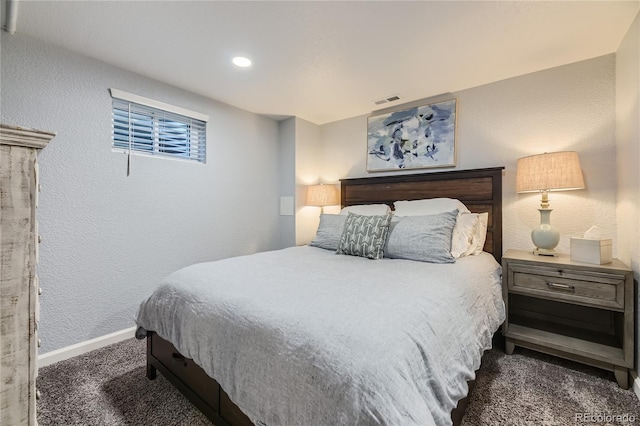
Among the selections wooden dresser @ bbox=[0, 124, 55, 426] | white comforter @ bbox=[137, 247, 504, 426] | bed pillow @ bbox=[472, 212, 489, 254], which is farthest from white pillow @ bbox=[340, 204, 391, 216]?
wooden dresser @ bbox=[0, 124, 55, 426]

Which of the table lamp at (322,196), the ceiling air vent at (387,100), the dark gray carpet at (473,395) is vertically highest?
the ceiling air vent at (387,100)

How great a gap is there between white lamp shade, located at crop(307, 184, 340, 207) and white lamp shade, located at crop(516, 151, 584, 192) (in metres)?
1.92

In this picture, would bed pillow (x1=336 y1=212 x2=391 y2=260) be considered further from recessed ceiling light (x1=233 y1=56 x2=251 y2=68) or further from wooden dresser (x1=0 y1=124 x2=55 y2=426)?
wooden dresser (x1=0 y1=124 x2=55 y2=426)

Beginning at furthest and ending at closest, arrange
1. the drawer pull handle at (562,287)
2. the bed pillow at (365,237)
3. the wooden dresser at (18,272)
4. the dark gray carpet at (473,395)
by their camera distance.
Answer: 1. the bed pillow at (365,237)
2. the drawer pull handle at (562,287)
3. the dark gray carpet at (473,395)
4. the wooden dresser at (18,272)

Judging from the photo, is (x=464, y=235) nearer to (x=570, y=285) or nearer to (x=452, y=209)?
(x=452, y=209)

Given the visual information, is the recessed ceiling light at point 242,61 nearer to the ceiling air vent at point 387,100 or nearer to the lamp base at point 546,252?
the ceiling air vent at point 387,100

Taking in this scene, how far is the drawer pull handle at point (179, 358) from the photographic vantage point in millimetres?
1441

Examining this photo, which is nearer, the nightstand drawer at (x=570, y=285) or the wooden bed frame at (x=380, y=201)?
the wooden bed frame at (x=380, y=201)

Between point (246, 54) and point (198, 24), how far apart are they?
389mm

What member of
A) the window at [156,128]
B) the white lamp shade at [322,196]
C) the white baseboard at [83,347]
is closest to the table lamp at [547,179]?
the white lamp shade at [322,196]

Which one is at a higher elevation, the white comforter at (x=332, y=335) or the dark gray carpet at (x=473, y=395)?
the white comforter at (x=332, y=335)

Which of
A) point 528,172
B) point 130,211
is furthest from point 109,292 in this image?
point 528,172

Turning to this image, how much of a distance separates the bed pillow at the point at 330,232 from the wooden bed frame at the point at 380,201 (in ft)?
2.18

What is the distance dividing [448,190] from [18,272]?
2.89 metres
